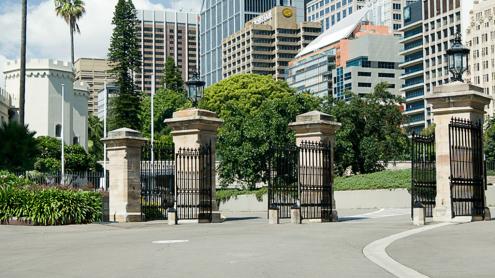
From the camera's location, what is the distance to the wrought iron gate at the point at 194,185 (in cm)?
Result: 2167

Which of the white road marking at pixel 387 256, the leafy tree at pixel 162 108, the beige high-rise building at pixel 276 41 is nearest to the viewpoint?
the white road marking at pixel 387 256

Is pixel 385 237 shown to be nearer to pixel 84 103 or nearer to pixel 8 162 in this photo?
pixel 8 162

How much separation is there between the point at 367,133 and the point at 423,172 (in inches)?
1143

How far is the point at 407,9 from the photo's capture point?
142500 mm

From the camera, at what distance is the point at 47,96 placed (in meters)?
83.6

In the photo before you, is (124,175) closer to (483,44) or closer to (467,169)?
(467,169)

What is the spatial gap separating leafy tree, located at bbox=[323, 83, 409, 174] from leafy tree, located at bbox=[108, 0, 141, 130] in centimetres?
2669

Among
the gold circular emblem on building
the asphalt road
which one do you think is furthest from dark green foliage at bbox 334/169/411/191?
the gold circular emblem on building

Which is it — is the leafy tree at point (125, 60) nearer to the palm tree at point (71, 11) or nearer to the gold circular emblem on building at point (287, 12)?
the palm tree at point (71, 11)

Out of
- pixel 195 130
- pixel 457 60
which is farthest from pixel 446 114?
pixel 195 130

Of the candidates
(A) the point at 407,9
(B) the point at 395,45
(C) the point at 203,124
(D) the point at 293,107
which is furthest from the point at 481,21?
(C) the point at 203,124

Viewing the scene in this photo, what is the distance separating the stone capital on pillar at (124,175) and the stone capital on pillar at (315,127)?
543 cm

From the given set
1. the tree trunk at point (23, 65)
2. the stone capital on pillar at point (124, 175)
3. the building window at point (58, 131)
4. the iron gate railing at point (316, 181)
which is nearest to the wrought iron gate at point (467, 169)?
the iron gate railing at point (316, 181)

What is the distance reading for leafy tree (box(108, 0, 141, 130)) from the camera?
71938 mm
